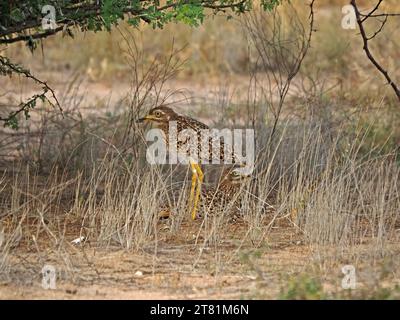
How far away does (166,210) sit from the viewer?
730 centimetres

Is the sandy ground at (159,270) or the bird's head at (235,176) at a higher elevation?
the bird's head at (235,176)

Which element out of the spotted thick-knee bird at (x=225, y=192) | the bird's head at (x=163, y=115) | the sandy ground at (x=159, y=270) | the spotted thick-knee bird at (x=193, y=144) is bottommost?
the sandy ground at (x=159, y=270)

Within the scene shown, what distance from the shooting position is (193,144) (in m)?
7.36

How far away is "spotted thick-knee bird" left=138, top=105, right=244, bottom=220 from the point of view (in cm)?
737

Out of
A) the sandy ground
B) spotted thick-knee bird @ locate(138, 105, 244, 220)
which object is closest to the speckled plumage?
spotted thick-knee bird @ locate(138, 105, 244, 220)

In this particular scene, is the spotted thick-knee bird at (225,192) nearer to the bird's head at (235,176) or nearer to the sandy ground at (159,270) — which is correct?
the bird's head at (235,176)

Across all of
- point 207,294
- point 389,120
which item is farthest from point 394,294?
point 389,120

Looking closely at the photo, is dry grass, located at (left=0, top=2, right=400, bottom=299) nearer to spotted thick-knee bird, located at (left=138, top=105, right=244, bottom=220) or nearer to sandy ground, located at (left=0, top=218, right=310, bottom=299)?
sandy ground, located at (left=0, top=218, right=310, bottom=299)

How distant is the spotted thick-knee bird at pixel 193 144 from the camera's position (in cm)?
737

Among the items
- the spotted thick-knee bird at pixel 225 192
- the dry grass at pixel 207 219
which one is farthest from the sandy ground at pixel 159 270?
the spotted thick-knee bird at pixel 225 192

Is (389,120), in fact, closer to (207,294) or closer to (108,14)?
(108,14)
